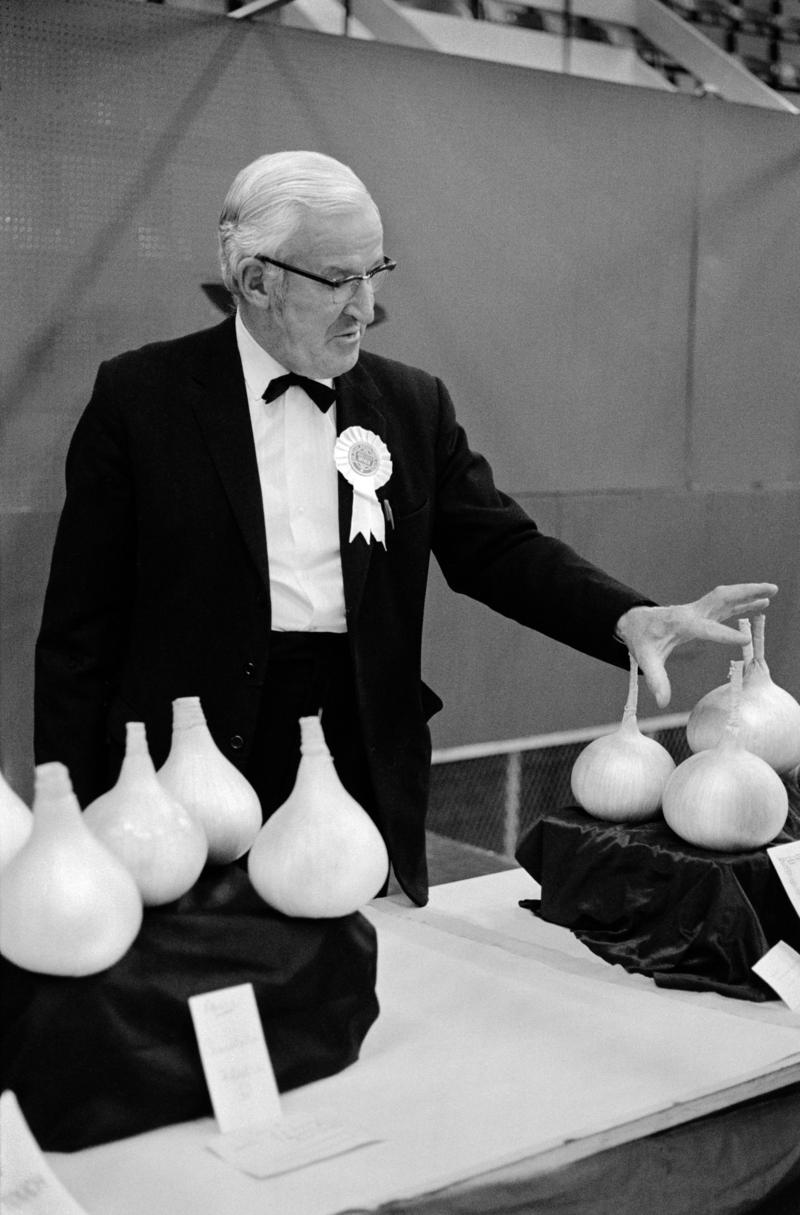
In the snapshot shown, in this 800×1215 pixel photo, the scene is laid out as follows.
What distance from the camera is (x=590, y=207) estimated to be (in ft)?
13.1

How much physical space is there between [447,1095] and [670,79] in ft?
15.0

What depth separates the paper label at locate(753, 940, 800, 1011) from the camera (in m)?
1.57

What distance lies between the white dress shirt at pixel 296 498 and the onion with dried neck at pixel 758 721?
1.52 ft

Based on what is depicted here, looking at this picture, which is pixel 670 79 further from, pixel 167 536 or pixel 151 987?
pixel 151 987

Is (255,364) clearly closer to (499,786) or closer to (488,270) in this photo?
Result: (488,270)

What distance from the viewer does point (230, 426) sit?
6.10ft

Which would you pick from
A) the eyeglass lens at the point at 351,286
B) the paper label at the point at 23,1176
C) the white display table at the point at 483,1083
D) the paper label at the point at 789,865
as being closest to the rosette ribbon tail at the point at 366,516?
the eyeglass lens at the point at 351,286

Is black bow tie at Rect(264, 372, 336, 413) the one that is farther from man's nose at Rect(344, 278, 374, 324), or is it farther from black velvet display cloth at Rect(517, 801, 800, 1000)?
black velvet display cloth at Rect(517, 801, 800, 1000)

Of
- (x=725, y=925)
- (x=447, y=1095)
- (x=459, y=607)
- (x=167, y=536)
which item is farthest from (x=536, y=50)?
(x=447, y=1095)

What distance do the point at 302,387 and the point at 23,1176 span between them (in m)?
1.11

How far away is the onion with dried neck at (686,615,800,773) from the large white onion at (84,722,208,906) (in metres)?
0.78

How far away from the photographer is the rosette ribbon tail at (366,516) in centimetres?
183

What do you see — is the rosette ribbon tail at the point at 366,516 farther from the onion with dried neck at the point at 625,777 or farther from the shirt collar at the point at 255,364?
the onion with dried neck at the point at 625,777

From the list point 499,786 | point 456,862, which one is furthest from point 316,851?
point 499,786
